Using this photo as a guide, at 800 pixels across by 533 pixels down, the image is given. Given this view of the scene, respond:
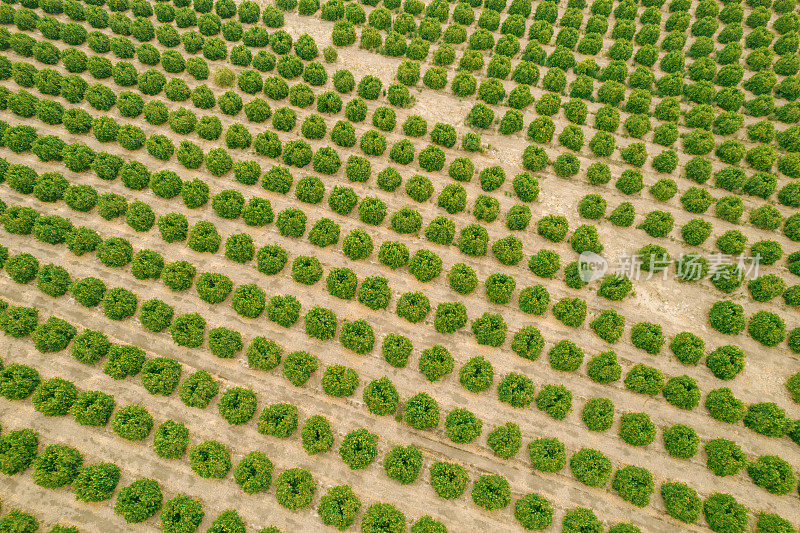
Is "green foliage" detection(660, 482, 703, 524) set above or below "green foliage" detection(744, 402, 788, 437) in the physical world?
below

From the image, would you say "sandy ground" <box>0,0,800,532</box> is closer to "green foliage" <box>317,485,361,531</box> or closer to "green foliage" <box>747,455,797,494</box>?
"green foliage" <box>747,455,797,494</box>

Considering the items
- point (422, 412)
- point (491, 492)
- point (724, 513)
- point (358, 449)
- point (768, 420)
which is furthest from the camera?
point (768, 420)

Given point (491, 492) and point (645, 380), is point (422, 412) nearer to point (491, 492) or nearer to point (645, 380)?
point (491, 492)

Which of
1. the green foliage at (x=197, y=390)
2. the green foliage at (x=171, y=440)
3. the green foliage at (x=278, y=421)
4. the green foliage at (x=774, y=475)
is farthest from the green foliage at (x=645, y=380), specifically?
the green foliage at (x=171, y=440)

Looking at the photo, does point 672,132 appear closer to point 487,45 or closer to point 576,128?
point 576,128

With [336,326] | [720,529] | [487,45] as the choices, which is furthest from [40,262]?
[720,529]

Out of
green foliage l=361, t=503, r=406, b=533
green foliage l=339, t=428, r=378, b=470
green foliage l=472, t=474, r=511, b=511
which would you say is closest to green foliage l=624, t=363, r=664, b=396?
green foliage l=472, t=474, r=511, b=511

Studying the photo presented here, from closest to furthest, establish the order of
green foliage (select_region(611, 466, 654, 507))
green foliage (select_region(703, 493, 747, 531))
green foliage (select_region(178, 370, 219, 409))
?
1. green foliage (select_region(703, 493, 747, 531))
2. green foliage (select_region(611, 466, 654, 507))
3. green foliage (select_region(178, 370, 219, 409))

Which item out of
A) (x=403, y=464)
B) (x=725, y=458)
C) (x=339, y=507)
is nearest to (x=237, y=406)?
(x=339, y=507)
